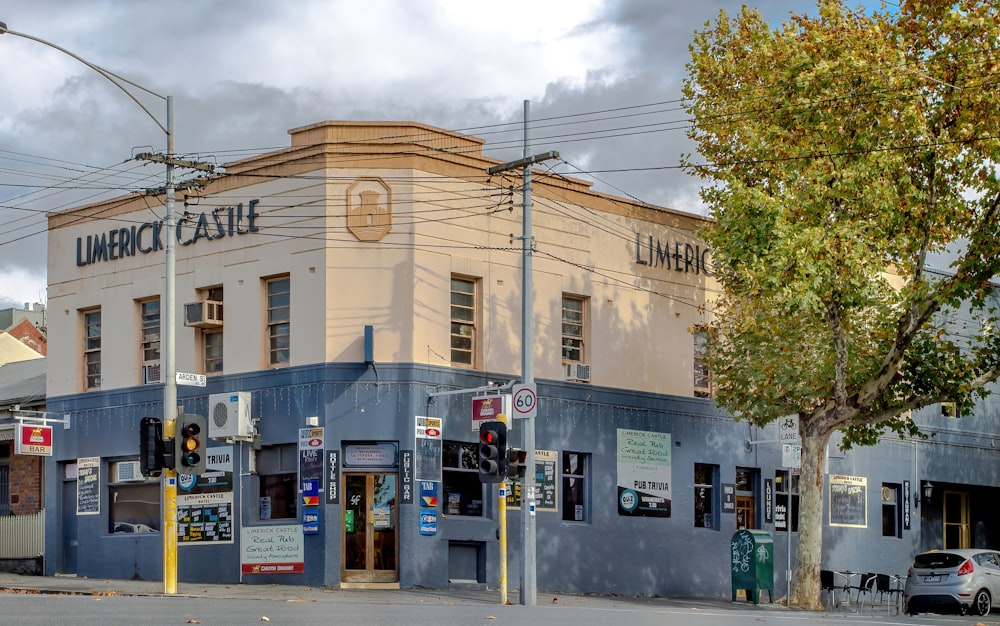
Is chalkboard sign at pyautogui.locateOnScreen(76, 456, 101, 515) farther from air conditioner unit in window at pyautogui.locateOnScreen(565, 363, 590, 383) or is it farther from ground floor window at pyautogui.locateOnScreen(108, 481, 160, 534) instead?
air conditioner unit in window at pyautogui.locateOnScreen(565, 363, 590, 383)

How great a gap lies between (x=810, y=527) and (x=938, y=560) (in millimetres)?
2548

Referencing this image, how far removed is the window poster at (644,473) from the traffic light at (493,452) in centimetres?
802

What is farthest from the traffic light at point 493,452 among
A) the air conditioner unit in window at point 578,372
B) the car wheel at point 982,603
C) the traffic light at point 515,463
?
the car wheel at point 982,603

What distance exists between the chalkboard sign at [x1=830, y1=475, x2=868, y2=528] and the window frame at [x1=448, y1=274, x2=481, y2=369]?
11775 millimetres

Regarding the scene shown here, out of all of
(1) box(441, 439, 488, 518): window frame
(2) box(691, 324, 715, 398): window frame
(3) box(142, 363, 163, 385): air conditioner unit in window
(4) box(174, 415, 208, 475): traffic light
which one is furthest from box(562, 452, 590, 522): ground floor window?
(4) box(174, 415, 208, 475): traffic light

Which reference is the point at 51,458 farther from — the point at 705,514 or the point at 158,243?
the point at 705,514

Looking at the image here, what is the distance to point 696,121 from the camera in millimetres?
31188

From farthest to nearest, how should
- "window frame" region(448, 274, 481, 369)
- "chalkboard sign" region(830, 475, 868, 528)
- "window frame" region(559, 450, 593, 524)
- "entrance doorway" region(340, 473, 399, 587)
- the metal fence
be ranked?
"chalkboard sign" region(830, 475, 868, 528) < the metal fence < "window frame" region(559, 450, 593, 524) < "window frame" region(448, 274, 481, 369) < "entrance doorway" region(340, 473, 399, 587)

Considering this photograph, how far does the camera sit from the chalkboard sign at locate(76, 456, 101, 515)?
32594 millimetres

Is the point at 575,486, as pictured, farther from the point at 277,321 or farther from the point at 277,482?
the point at 277,321

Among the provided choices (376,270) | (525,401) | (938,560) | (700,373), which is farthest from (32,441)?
(938,560)

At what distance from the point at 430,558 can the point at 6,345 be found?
26661 mm

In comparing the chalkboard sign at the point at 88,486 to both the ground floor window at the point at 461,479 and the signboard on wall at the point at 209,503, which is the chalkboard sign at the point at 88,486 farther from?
the ground floor window at the point at 461,479

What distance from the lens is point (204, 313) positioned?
30422mm
